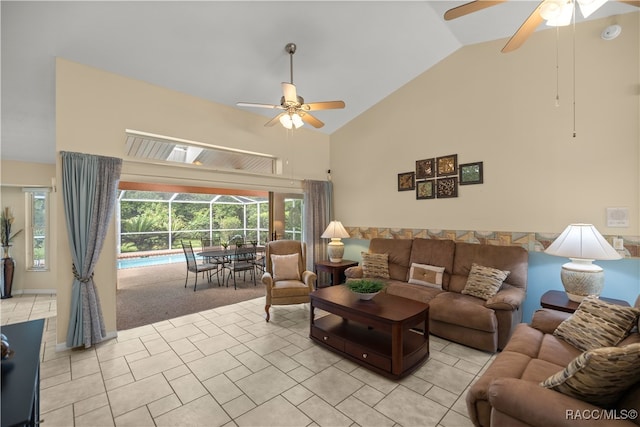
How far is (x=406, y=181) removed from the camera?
14.6ft

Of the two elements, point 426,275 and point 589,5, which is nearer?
point 589,5

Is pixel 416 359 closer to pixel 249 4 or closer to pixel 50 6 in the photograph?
pixel 249 4

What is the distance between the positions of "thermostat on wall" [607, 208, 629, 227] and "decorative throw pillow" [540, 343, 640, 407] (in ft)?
7.90

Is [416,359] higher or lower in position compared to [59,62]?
lower

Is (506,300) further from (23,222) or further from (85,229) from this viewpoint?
(23,222)

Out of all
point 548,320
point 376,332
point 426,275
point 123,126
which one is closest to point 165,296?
point 123,126

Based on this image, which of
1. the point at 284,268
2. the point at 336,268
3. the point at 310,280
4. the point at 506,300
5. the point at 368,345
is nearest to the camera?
the point at 368,345

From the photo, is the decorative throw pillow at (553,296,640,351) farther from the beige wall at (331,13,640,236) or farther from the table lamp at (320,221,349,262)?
the table lamp at (320,221,349,262)

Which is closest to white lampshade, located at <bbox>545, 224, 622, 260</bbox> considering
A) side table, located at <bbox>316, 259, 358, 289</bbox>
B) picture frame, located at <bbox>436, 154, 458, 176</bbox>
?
picture frame, located at <bbox>436, 154, 458, 176</bbox>

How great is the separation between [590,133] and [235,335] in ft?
15.3

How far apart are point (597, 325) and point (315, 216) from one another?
4.07 meters

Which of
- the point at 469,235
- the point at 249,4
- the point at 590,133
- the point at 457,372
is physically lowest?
the point at 457,372

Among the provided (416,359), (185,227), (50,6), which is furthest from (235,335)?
(185,227)

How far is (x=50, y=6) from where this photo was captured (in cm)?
233
